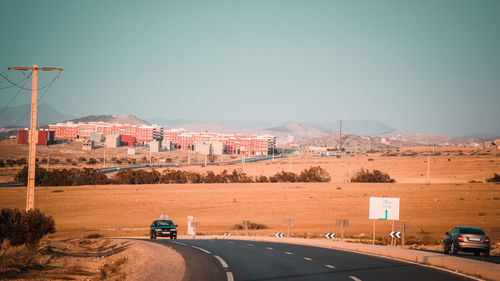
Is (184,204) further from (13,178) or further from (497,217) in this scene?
(13,178)

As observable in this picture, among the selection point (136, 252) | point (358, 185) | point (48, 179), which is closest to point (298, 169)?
point (358, 185)

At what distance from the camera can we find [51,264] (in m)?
21.8

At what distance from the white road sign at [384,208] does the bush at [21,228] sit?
19.0m

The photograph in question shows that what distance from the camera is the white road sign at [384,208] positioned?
3162cm

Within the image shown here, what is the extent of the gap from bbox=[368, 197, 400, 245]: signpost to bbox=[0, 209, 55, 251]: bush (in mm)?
19011

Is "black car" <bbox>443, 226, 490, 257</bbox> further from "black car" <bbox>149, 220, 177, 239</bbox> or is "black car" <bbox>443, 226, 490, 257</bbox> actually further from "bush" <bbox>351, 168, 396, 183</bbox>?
"bush" <bbox>351, 168, 396, 183</bbox>

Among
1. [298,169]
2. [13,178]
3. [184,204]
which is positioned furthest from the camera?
[298,169]

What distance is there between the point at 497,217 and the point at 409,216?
8.74 m

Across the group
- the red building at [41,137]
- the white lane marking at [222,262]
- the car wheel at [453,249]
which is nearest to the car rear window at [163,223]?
the white lane marking at [222,262]

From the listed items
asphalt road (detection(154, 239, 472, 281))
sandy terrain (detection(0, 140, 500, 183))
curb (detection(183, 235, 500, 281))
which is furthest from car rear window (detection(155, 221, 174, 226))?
sandy terrain (detection(0, 140, 500, 183))

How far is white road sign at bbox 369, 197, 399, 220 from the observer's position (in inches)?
1245

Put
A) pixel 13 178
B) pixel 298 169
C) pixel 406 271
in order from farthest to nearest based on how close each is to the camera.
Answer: pixel 298 169
pixel 13 178
pixel 406 271

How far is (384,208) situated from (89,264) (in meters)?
18.1

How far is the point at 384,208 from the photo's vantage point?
32.0m
